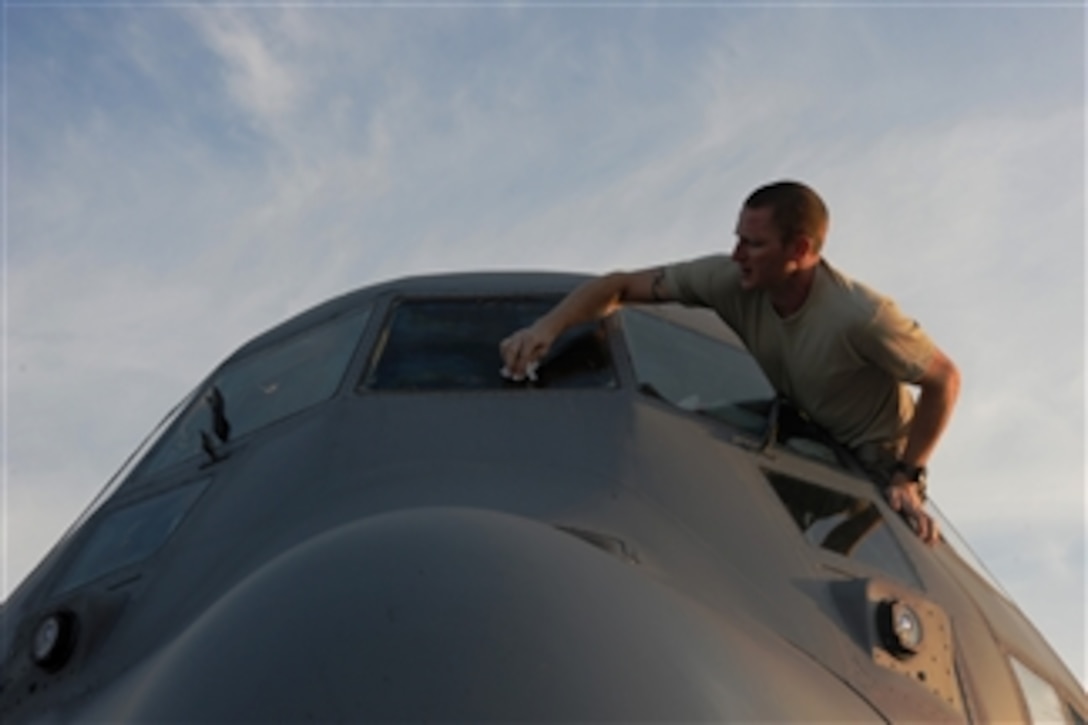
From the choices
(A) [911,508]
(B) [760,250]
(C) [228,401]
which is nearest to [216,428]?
(C) [228,401]

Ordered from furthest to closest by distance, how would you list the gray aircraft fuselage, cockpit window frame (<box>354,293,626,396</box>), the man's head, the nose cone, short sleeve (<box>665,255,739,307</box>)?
short sleeve (<box>665,255,739,307</box>) → the man's head → cockpit window frame (<box>354,293,626,396</box>) → the gray aircraft fuselage → the nose cone

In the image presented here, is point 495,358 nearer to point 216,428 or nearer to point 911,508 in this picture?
point 216,428

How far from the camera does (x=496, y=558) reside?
360cm

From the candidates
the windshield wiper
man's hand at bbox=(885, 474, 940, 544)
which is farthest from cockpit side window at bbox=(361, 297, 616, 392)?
man's hand at bbox=(885, 474, 940, 544)

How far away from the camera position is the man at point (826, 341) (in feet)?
21.8

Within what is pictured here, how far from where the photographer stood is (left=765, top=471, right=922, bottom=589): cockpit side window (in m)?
5.85

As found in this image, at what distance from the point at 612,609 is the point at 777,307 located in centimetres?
354

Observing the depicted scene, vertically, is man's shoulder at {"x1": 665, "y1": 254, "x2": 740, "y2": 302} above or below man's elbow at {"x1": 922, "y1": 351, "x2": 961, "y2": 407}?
above

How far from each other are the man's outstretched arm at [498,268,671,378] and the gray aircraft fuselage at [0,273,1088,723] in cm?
9

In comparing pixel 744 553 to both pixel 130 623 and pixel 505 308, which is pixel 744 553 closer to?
pixel 130 623

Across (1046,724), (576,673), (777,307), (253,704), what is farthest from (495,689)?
(777,307)

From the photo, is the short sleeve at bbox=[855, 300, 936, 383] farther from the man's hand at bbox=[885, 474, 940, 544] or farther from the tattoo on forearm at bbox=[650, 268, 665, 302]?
the tattoo on forearm at bbox=[650, 268, 665, 302]

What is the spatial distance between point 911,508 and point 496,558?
3.28m

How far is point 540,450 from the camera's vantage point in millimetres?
5492
